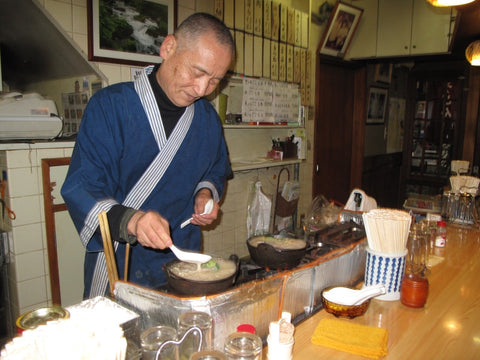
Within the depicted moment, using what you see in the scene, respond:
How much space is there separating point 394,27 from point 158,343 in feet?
13.9

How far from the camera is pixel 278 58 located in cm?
357

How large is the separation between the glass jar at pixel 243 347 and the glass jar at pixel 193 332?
0.06 meters

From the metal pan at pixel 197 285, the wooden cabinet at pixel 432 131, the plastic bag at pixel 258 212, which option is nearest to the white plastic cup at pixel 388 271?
the metal pan at pixel 197 285

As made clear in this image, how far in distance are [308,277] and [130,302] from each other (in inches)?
22.1

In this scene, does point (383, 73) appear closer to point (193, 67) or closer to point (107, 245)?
point (193, 67)

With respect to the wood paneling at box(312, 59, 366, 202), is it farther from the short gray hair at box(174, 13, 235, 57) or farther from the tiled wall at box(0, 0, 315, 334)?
the short gray hair at box(174, 13, 235, 57)

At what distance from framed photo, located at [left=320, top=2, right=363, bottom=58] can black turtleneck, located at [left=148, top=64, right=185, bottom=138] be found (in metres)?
2.82

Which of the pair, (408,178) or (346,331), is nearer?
(346,331)

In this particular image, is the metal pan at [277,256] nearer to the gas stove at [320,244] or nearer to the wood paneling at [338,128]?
the gas stove at [320,244]

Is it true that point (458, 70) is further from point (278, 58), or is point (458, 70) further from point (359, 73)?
point (278, 58)

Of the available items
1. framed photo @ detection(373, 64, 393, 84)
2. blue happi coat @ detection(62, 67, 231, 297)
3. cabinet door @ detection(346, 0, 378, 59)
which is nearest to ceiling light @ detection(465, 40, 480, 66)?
cabinet door @ detection(346, 0, 378, 59)

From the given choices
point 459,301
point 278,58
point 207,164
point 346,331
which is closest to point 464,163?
point 278,58

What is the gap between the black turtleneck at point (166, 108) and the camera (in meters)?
1.63

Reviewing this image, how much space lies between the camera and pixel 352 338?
1.05 m
